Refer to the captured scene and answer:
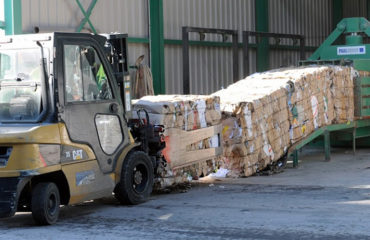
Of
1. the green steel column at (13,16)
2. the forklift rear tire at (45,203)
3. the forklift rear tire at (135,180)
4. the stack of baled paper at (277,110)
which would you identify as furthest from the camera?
the green steel column at (13,16)

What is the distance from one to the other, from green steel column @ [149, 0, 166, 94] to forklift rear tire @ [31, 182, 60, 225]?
8.24 metres

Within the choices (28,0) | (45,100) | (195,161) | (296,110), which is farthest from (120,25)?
(45,100)

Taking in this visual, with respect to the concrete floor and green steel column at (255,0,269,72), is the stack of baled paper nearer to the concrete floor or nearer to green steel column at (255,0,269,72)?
the concrete floor

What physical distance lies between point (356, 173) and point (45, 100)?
647cm

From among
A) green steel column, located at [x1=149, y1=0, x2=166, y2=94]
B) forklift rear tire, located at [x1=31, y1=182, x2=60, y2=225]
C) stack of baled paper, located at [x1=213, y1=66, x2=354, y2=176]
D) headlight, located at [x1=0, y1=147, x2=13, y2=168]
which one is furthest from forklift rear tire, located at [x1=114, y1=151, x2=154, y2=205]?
green steel column, located at [x1=149, y1=0, x2=166, y2=94]

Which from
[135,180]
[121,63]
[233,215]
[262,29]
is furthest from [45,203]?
[262,29]

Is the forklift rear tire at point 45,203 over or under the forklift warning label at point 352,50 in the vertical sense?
under

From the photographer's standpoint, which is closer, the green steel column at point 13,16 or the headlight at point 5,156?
the headlight at point 5,156

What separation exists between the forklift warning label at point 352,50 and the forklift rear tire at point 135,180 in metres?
8.01

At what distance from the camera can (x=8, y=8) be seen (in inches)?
477

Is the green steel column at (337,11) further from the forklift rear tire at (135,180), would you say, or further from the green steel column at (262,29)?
the forklift rear tire at (135,180)

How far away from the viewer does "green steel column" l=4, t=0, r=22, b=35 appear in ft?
39.6

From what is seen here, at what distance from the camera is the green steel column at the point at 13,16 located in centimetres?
1208

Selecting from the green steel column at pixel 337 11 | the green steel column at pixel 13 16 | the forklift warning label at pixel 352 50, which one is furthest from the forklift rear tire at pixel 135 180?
the green steel column at pixel 337 11
